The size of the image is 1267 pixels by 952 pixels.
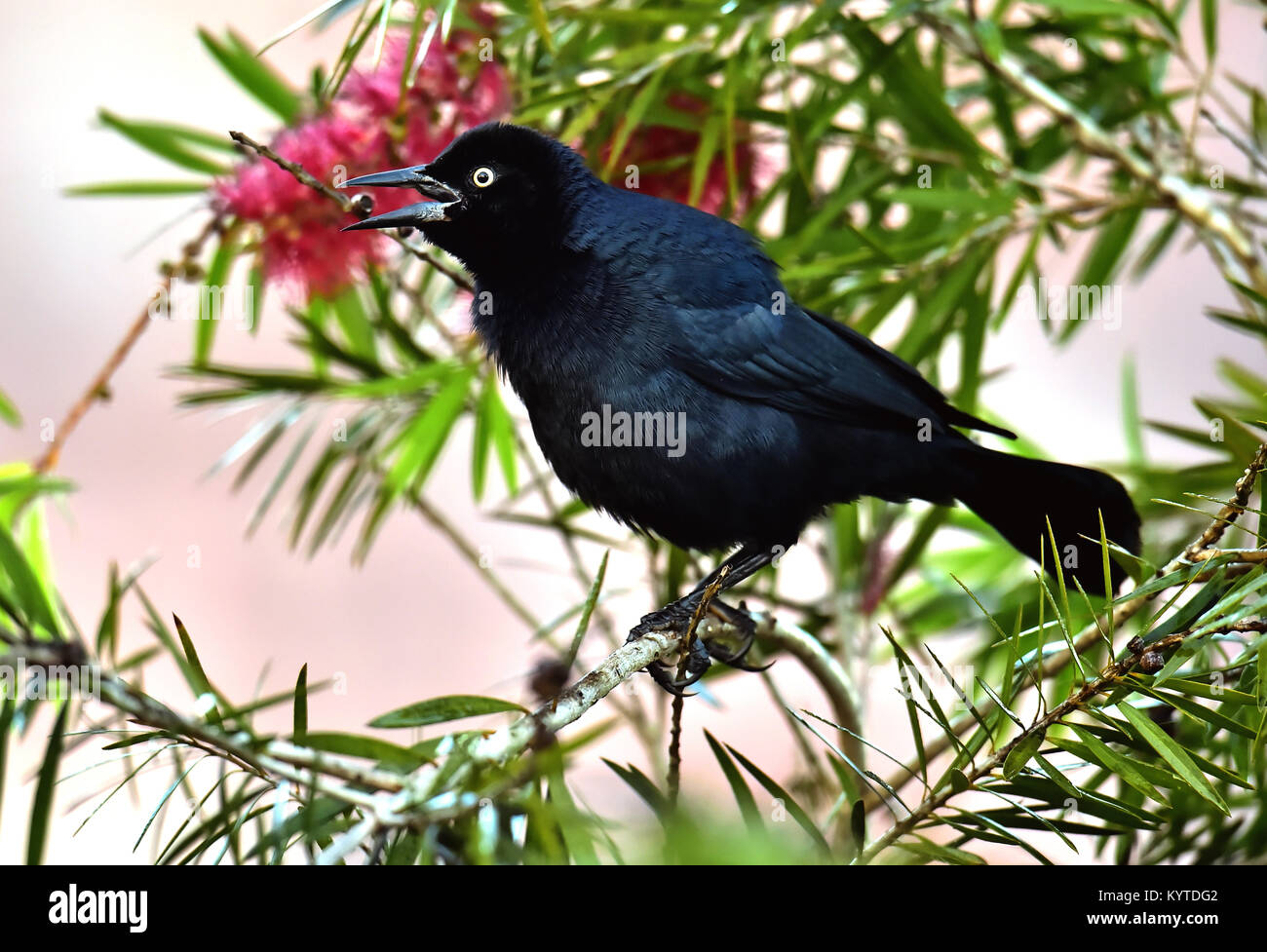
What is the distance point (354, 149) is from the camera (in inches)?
68.1

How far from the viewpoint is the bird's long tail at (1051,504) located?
154cm

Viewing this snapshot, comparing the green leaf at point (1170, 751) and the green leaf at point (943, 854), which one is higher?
the green leaf at point (1170, 751)

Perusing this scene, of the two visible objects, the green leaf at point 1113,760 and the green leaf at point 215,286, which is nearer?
the green leaf at point 1113,760

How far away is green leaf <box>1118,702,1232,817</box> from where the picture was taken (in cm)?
96

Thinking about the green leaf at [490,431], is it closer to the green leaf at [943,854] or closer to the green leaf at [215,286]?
the green leaf at [215,286]

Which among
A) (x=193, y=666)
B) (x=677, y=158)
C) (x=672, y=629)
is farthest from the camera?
(x=677, y=158)

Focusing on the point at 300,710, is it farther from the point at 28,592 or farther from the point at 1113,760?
the point at 1113,760

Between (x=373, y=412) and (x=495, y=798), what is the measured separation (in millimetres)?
1526

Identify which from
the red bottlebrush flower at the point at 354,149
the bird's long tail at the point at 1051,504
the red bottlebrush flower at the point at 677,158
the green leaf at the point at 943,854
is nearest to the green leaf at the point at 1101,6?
the red bottlebrush flower at the point at 677,158

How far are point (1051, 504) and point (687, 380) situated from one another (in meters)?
0.54

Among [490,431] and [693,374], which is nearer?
[693,374]

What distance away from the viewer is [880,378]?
63.2 inches

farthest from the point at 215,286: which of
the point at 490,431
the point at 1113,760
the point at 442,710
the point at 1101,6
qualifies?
the point at 1113,760

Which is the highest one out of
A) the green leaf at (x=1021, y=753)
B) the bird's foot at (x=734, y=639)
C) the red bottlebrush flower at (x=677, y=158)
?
the red bottlebrush flower at (x=677, y=158)
